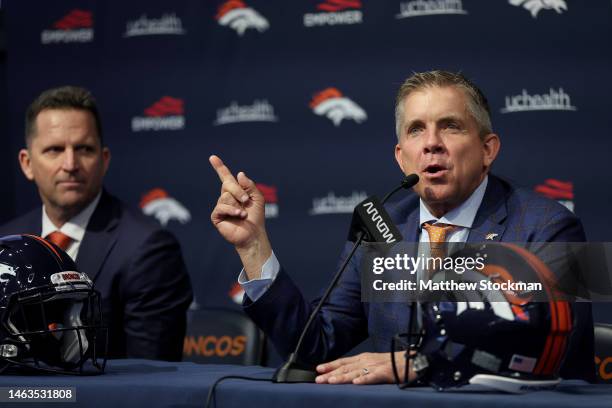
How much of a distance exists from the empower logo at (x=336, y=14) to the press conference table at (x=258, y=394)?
2.68m

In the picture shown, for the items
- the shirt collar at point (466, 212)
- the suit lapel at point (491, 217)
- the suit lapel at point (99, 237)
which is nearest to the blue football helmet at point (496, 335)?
the suit lapel at point (491, 217)

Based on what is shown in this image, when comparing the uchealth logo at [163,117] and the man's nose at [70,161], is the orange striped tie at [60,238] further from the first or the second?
the uchealth logo at [163,117]

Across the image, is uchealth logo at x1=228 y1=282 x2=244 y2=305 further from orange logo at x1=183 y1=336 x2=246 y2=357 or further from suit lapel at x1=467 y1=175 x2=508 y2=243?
suit lapel at x1=467 y1=175 x2=508 y2=243

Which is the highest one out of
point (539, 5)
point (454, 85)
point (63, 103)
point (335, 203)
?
point (539, 5)

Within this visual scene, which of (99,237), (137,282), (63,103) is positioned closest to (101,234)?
(99,237)

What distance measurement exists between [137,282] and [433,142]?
53.9 inches

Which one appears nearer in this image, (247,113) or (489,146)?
(489,146)

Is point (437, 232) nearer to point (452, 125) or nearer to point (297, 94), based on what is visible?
point (452, 125)

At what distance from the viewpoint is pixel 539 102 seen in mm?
4418

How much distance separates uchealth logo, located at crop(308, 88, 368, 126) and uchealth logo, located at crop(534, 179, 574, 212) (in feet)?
2.99

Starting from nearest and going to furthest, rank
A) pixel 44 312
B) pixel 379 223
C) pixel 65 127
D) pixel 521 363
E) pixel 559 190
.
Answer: pixel 521 363 < pixel 379 223 < pixel 44 312 < pixel 65 127 < pixel 559 190

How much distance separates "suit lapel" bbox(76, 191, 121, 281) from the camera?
12.4ft

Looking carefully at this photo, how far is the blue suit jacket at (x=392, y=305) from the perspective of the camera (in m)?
2.73

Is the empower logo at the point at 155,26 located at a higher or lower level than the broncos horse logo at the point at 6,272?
higher
